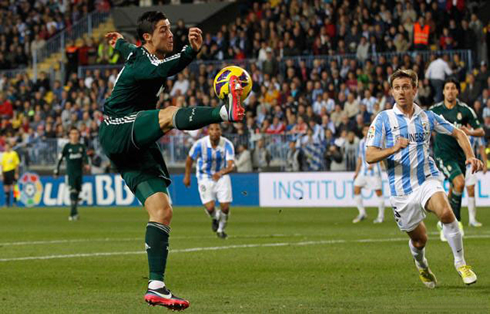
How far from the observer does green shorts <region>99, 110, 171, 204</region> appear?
359 inches

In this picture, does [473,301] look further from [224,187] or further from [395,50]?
[395,50]

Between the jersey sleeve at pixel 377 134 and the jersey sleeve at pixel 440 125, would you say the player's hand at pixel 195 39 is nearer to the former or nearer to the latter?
the jersey sleeve at pixel 377 134

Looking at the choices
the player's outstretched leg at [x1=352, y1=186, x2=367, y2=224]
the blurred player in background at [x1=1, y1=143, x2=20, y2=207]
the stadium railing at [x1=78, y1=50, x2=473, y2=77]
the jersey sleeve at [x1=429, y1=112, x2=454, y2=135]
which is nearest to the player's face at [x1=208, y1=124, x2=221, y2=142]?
the player's outstretched leg at [x1=352, y1=186, x2=367, y2=224]

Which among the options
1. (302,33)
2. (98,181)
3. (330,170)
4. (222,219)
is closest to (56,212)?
(98,181)

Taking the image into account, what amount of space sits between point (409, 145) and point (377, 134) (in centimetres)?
36

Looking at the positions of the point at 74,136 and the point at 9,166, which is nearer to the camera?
the point at 74,136

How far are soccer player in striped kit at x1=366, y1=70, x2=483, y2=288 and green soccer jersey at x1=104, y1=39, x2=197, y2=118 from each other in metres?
2.58

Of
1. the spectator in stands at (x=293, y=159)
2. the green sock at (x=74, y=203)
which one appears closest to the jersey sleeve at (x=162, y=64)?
the green sock at (x=74, y=203)

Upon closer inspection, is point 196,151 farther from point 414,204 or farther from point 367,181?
point 414,204

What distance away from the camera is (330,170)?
31031 mm

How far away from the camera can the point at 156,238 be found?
929 centimetres

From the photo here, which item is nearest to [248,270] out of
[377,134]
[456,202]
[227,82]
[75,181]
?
[377,134]

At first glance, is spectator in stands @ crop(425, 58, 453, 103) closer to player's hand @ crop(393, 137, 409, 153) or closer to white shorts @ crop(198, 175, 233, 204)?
white shorts @ crop(198, 175, 233, 204)

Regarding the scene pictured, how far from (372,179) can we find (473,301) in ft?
51.3
